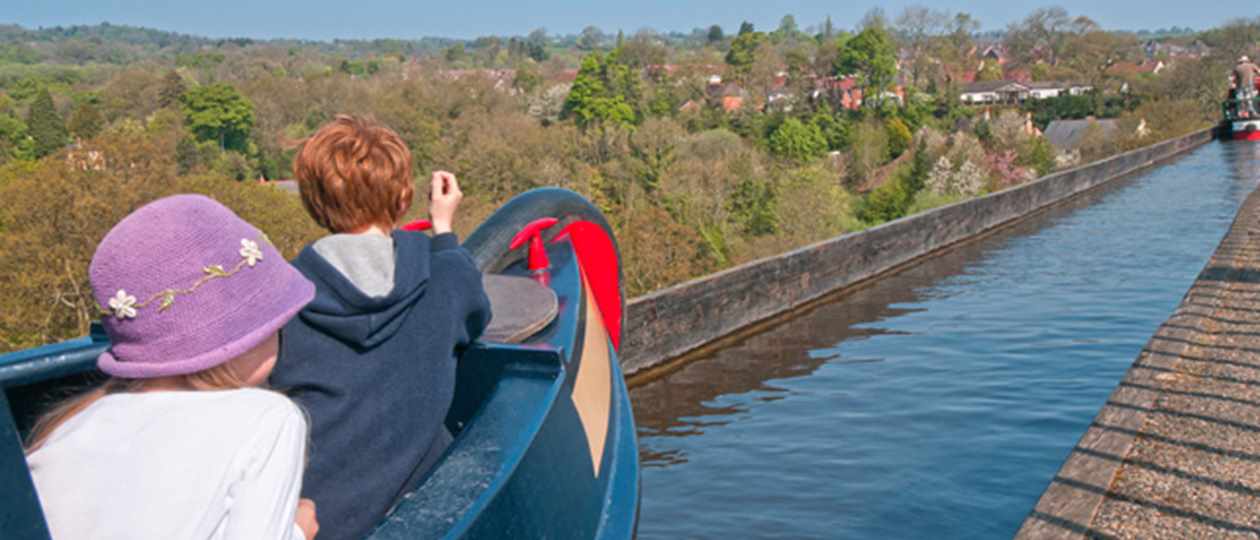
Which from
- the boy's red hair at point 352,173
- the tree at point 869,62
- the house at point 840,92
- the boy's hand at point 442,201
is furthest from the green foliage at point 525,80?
the boy's red hair at point 352,173

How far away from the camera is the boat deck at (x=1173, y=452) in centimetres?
434

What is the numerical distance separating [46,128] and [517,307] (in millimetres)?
80877

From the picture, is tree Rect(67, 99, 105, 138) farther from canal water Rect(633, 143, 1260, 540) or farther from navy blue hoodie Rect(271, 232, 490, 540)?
navy blue hoodie Rect(271, 232, 490, 540)

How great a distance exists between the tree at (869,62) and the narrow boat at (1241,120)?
253ft

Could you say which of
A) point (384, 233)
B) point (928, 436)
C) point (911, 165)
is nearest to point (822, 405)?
point (928, 436)

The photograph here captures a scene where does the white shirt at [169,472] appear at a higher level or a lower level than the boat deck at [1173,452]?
higher

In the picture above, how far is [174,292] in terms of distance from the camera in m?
1.64

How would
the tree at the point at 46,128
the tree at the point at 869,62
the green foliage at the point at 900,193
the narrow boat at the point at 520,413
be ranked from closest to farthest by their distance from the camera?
the narrow boat at the point at 520,413 < the green foliage at the point at 900,193 < the tree at the point at 46,128 < the tree at the point at 869,62

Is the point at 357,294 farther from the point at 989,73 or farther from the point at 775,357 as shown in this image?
the point at 989,73

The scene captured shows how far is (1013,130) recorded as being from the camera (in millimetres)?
64250

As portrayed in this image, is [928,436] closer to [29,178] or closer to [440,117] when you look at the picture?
[29,178]

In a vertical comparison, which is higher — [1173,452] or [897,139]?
[1173,452]

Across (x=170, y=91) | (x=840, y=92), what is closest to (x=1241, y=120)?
(x=840, y=92)

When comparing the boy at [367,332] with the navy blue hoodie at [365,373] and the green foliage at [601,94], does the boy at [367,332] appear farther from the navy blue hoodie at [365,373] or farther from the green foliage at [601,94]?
the green foliage at [601,94]
